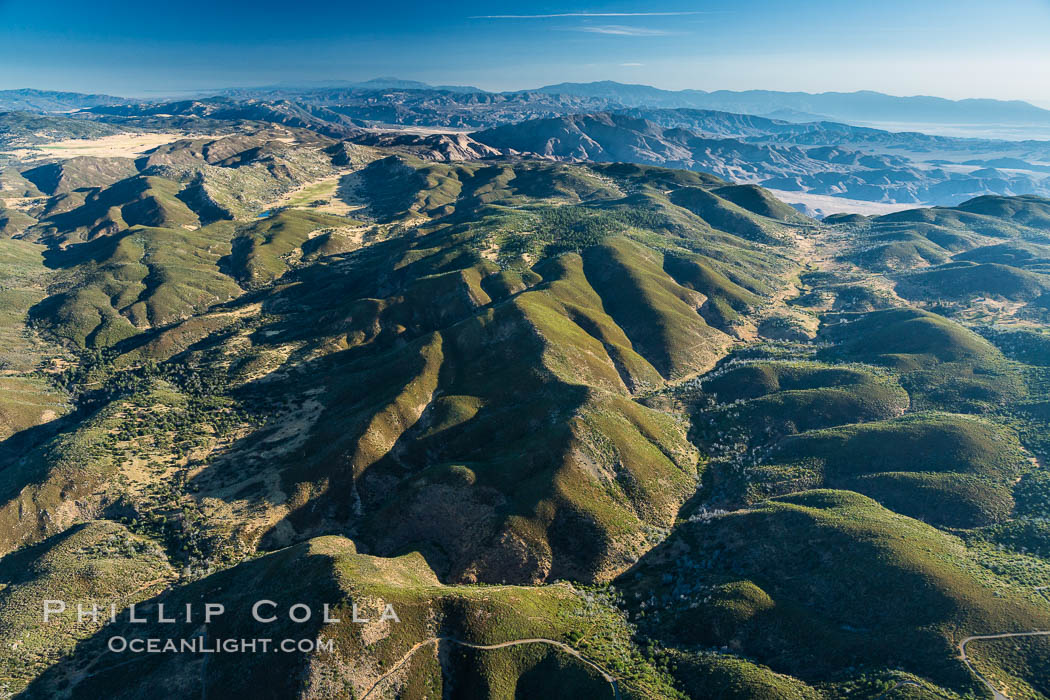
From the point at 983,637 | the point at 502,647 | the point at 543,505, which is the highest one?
the point at 983,637

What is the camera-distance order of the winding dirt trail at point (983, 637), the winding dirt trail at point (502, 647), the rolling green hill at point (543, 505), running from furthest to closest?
1. the rolling green hill at point (543, 505)
2. the winding dirt trail at point (502, 647)
3. the winding dirt trail at point (983, 637)

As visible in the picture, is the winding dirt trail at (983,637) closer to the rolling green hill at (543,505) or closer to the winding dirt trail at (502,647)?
the rolling green hill at (543,505)

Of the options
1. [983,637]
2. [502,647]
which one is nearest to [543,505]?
[502,647]

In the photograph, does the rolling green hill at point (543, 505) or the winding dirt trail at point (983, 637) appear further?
the rolling green hill at point (543, 505)

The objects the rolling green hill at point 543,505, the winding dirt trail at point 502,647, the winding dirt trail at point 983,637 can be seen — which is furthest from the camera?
the rolling green hill at point 543,505

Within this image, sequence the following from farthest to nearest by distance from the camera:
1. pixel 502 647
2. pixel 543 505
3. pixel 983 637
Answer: pixel 543 505 → pixel 502 647 → pixel 983 637

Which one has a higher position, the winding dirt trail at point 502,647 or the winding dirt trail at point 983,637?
the winding dirt trail at point 983,637

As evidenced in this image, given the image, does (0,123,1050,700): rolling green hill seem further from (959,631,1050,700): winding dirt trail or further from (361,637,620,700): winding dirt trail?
(959,631,1050,700): winding dirt trail

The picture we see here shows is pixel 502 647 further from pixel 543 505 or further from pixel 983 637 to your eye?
pixel 983 637

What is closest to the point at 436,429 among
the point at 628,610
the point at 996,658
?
the point at 628,610

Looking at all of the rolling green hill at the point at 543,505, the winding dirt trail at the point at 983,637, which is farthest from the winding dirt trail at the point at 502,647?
the winding dirt trail at the point at 983,637
